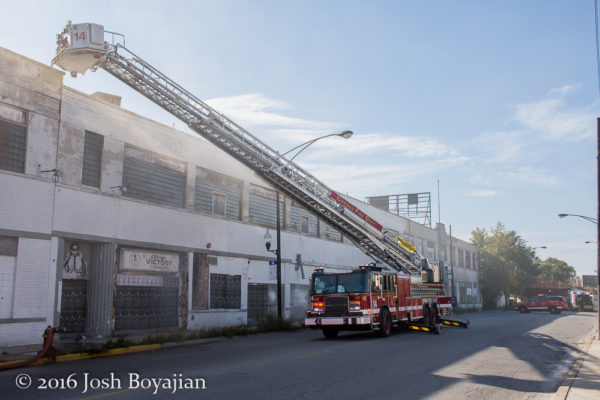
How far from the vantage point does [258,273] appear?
27.1m

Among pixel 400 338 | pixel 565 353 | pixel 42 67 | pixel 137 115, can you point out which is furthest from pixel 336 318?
pixel 42 67

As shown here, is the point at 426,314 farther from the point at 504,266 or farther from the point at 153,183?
the point at 504,266

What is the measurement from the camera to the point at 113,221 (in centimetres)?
1919

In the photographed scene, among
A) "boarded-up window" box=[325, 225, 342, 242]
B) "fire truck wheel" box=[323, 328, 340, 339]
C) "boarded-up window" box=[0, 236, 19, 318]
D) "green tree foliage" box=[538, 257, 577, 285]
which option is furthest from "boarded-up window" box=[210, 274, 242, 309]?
"green tree foliage" box=[538, 257, 577, 285]

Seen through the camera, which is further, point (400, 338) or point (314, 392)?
point (400, 338)

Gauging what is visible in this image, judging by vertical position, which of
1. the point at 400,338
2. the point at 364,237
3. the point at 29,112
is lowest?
the point at 400,338

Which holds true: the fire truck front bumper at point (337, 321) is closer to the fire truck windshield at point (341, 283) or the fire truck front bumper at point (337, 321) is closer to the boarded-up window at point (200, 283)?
the fire truck windshield at point (341, 283)

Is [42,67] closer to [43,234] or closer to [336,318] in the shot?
[43,234]

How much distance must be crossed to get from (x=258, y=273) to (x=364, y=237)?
7651mm

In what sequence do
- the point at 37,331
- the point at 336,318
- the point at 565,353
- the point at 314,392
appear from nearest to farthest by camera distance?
the point at 314,392 < the point at 565,353 < the point at 37,331 < the point at 336,318

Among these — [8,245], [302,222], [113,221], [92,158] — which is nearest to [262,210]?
[302,222]

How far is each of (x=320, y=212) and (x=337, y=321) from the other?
4.85 m

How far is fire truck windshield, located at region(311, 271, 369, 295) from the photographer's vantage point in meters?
17.5

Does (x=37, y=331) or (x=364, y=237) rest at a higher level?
(x=364, y=237)
